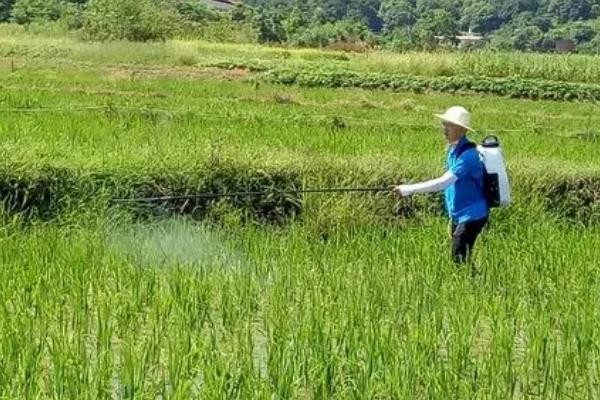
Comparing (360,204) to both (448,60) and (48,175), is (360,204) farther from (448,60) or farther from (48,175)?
(448,60)

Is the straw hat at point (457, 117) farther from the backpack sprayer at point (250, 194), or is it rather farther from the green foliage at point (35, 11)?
the green foliage at point (35, 11)

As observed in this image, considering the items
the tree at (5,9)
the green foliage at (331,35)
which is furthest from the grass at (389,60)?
the tree at (5,9)

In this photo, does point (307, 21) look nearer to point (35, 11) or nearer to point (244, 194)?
point (35, 11)

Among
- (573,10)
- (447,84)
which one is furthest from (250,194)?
(573,10)

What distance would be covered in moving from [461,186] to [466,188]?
0.03 metres

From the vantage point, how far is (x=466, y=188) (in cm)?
544

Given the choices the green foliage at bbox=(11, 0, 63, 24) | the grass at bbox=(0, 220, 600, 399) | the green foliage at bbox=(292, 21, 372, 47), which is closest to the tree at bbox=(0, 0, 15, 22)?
the green foliage at bbox=(11, 0, 63, 24)

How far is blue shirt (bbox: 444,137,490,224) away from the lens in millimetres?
5316

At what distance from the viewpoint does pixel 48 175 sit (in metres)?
6.36

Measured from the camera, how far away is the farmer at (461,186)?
17.2ft

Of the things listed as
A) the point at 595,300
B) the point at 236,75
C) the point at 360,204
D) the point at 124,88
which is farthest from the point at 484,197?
the point at 236,75

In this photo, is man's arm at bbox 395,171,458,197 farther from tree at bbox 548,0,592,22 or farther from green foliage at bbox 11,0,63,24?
tree at bbox 548,0,592,22

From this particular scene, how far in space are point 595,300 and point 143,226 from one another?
274 cm

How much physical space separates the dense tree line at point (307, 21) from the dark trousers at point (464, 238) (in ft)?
71.2
